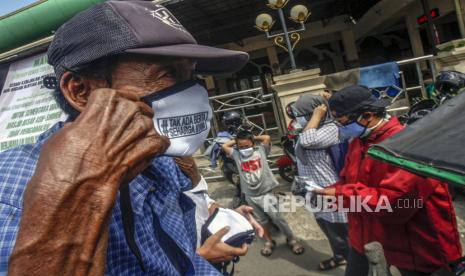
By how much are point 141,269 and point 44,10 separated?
606 centimetres

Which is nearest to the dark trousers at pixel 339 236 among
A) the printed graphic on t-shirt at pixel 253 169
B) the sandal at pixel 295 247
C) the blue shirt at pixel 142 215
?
the sandal at pixel 295 247

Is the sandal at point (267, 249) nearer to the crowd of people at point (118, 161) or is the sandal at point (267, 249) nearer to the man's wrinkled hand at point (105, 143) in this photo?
the crowd of people at point (118, 161)

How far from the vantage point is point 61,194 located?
55 centimetres

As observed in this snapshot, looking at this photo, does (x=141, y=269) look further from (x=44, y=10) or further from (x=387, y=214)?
(x=44, y=10)

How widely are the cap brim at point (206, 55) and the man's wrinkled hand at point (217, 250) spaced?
62 cm

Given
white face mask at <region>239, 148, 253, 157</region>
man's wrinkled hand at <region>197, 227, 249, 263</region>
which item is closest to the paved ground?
white face mask at <region>239, 148, 253, 157</region>

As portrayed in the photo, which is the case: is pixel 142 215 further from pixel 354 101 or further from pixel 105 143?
pixel 354 101

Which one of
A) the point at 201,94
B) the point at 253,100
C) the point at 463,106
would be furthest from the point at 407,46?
the point at 201,94

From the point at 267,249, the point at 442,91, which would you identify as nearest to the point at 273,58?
the point at 442,91

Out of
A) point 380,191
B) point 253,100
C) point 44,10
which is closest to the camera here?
→ point 380,191

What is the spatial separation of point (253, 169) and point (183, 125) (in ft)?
10.6

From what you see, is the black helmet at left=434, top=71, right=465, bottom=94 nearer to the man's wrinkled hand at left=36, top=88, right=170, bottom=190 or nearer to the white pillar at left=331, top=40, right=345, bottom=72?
the man's wrinkled hand at left=36, top=88, right=170, bottom=190

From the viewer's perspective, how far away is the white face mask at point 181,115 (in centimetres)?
92

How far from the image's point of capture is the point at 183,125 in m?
0.97
